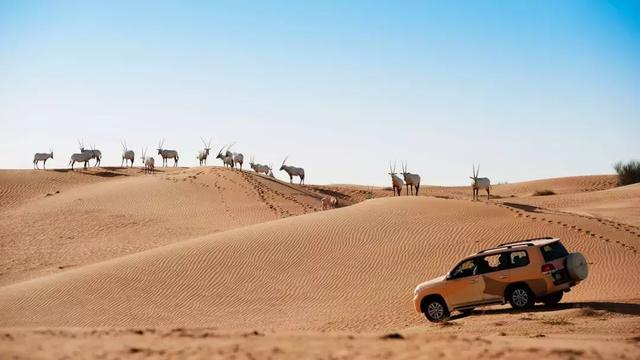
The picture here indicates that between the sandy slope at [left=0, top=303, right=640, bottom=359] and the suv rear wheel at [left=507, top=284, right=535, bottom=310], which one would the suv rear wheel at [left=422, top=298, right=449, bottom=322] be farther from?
the sandy slope at [left=0, top=303, right=640, bottom=359]

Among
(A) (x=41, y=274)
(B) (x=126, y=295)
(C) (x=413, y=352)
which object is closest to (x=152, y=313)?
(B) (x=126, y=295)

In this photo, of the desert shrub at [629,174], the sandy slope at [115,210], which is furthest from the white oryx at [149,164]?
the desert shrub at [629,174]

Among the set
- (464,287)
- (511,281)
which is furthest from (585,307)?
(464,287)

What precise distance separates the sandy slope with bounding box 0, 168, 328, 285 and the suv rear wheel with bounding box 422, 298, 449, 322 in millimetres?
17203

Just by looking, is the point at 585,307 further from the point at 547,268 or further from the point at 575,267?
the point at 547,268

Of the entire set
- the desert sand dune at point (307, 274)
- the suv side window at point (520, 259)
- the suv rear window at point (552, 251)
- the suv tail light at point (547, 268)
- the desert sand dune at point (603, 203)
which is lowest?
the desert sand dune at point (307, 274)

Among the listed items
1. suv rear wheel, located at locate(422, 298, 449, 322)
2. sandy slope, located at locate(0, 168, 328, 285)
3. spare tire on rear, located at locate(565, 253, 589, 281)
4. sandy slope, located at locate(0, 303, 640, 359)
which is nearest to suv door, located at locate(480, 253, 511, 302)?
suv rear wheel, located at locate(422, 298, 449, 322)

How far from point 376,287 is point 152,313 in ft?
22.1

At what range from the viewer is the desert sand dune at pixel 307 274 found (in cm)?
1947

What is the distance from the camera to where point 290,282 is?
75.3ft

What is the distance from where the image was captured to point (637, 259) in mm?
23969

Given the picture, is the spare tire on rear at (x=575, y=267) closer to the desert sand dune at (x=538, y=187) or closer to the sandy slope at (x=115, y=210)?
the sandy slope at (x=115, y=210)

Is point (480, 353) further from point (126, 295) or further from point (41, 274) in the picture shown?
point (41, 274)

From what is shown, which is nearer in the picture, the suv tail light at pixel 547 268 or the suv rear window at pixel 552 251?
the suv tail light at pixel 547 268
